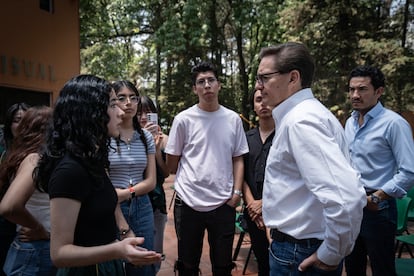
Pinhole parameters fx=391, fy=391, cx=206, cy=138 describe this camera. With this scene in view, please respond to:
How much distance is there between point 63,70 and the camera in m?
10.8

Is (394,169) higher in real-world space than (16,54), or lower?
lower

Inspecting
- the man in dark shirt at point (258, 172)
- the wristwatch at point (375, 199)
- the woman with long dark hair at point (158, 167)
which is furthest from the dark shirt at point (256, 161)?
the wristwatch at point (375, 199)

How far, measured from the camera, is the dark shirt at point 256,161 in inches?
125

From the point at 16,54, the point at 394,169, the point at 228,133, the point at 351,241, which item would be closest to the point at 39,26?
the point at 16,54

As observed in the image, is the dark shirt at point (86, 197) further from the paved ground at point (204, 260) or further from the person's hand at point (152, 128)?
the paved ground at point (204, 260)

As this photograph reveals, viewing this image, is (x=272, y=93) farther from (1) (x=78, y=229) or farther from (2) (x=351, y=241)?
(1) (x=78, y=229)

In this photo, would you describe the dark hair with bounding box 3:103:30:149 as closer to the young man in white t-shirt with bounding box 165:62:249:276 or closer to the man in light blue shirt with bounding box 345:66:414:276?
the young man in white t-shirt with bounding box 165:62:249:276

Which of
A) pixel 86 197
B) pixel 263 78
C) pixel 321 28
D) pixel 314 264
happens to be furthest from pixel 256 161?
pixel 321 28

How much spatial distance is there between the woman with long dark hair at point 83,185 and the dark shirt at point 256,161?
62.5 inches

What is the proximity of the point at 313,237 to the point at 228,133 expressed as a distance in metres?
1.52

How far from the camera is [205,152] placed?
3.18m

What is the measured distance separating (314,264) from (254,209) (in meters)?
1.31

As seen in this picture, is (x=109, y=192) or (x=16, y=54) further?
(x=16, y=54)

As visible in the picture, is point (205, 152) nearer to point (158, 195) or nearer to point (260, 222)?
point (158, 195)
